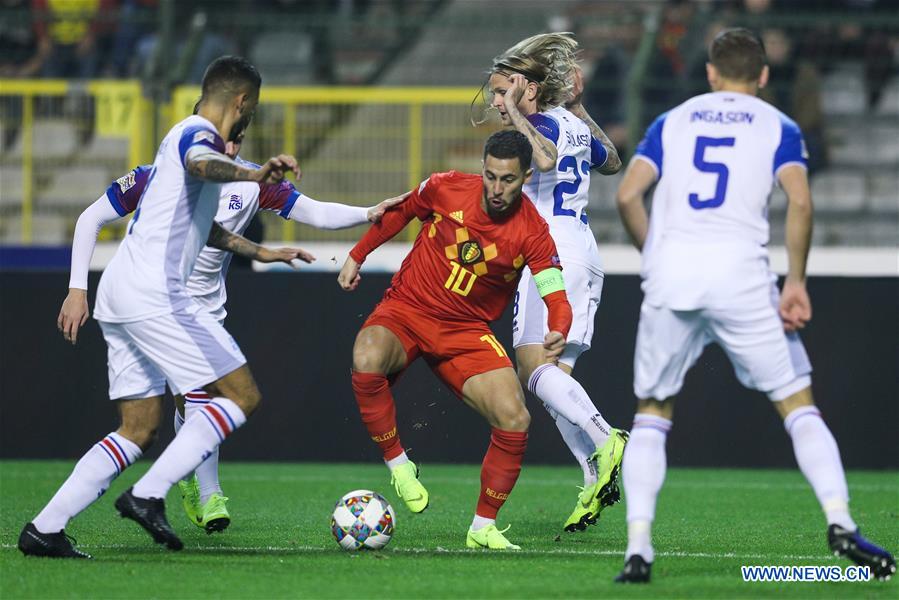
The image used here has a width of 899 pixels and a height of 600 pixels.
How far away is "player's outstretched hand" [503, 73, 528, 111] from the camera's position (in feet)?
23.2

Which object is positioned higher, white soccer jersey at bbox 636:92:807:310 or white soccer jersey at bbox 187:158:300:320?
white soccer jersey at bbox 636:92:807:310

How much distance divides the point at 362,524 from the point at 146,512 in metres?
1.00

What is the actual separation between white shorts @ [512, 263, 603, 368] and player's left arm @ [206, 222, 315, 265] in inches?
57.3

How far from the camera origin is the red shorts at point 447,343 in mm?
6703

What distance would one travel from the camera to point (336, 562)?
19.9 ft

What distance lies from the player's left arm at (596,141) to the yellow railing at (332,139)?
555 centimetres

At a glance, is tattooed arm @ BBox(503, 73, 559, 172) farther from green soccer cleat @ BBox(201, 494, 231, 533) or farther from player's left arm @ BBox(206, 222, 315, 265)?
green soccer cleat @ BBox(201, 494, 231, 533)

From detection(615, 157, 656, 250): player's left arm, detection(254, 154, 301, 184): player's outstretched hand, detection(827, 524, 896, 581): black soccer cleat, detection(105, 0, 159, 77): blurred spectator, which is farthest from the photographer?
detection(105, 0, 159, 77): blurred spectator

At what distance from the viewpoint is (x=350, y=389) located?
36.0 ft

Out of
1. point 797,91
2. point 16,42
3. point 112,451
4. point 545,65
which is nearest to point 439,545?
point 112,451

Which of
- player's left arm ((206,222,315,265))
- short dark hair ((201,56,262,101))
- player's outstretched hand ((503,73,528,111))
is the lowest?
player's left arm ((206,222,315,265))

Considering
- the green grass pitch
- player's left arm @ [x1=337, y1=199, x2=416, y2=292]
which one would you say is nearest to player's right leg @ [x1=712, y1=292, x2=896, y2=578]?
the green grass pitch

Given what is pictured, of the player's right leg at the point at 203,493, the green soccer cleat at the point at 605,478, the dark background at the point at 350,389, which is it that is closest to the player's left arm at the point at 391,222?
the player's right leg at the point at 203,493

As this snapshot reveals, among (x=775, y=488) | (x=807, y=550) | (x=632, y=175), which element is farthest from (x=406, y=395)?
(x=632, y=175)
